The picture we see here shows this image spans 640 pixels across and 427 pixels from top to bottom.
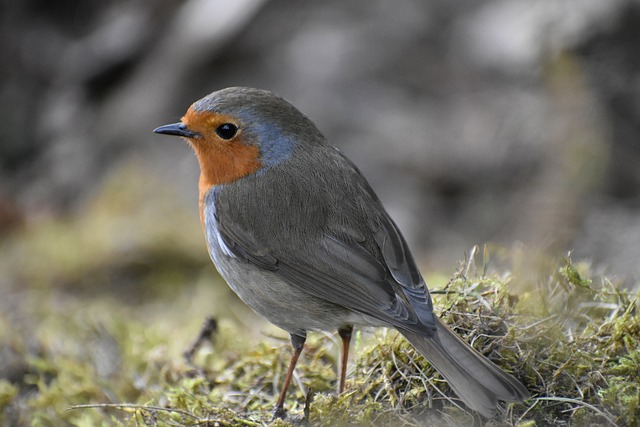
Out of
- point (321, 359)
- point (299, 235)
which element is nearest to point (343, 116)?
point (321, 359)

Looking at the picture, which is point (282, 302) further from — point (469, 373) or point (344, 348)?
point (469, 373)

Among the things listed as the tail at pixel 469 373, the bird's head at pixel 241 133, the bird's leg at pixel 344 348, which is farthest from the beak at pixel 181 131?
the tail at pixel 469 373

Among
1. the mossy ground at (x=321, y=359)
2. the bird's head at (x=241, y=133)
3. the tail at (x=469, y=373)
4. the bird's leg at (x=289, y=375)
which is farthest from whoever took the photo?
the bird's head at (x=241, y=133)

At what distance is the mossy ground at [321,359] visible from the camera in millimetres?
3229

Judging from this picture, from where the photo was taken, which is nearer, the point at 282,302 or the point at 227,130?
the point at 282,302

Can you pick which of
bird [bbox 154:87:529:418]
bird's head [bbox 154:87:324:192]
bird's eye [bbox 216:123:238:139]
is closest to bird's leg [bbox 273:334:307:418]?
bird [bbox 154:87:529:418]

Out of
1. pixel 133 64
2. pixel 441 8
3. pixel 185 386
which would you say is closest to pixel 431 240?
pixel 441 8

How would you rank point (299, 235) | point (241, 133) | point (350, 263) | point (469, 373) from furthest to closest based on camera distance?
point (241, 133) → point (299, 235) → point (350, 263) → point (469, 373)

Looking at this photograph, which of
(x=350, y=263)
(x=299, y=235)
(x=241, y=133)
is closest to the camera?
(x=350, y=263)

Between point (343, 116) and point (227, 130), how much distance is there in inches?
166

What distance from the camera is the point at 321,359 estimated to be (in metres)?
4.38

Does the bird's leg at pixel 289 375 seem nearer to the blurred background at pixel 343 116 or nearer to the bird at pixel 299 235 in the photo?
the bird at pixel 299 235

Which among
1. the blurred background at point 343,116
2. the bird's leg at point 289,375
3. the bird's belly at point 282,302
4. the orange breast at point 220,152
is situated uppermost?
the blurred background at point 343,116

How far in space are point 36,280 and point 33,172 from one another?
9.66 feet
